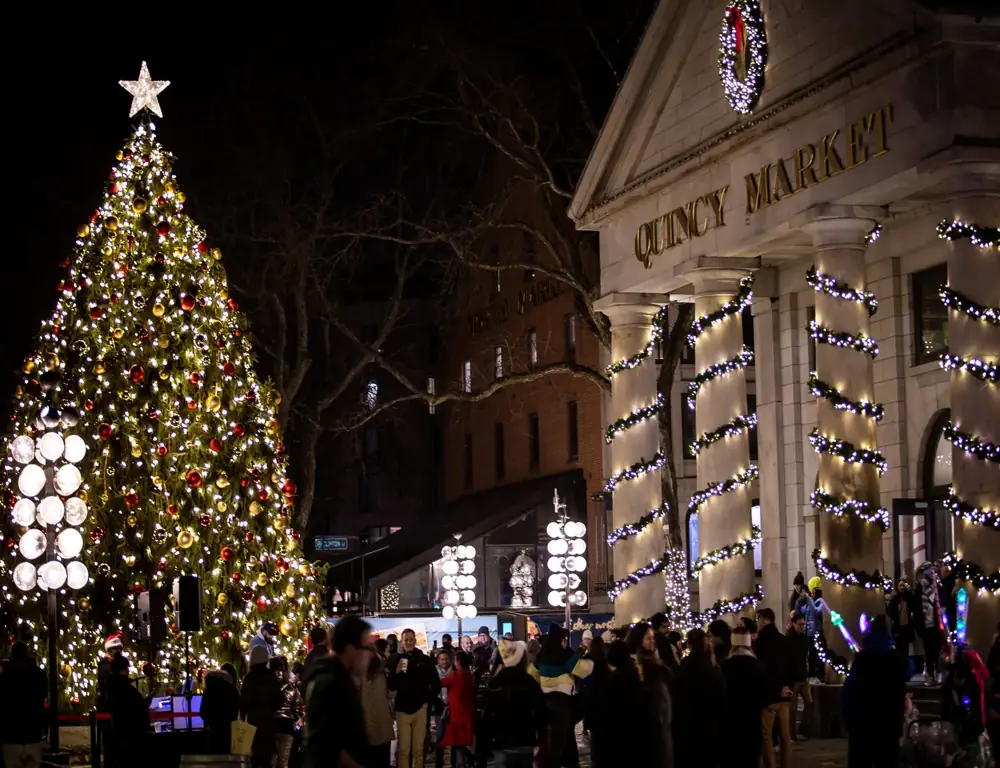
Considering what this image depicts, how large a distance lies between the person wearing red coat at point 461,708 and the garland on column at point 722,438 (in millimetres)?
7384

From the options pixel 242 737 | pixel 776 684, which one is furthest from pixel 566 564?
pixel 242 737

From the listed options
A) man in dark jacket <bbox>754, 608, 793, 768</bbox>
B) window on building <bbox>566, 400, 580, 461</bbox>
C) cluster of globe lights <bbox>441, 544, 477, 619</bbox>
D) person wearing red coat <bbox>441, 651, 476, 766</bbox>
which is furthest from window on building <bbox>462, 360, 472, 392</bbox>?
man in dark jacket <bbox>754, 608, 793, 768</bbox>

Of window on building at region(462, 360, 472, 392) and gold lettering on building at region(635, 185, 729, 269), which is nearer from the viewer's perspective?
gold lettering on building at region(635, 185, 729, 269)

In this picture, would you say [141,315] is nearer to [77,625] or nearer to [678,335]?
[77,625]

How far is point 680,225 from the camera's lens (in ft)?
96.9

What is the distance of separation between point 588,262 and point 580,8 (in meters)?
9.47

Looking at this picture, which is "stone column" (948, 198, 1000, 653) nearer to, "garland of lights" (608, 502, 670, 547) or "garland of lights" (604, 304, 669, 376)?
"garland of lights" (608, 502, 670, 547)

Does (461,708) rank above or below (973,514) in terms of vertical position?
below

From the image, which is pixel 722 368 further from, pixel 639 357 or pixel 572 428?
pixel 572 428

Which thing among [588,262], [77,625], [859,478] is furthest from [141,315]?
[588,262]

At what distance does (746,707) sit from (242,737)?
5219mm

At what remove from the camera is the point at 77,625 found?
87.9 ft

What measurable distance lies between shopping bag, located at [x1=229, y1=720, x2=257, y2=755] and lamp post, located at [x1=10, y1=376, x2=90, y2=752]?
3.63 metres

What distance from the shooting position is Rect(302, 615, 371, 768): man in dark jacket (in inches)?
399
